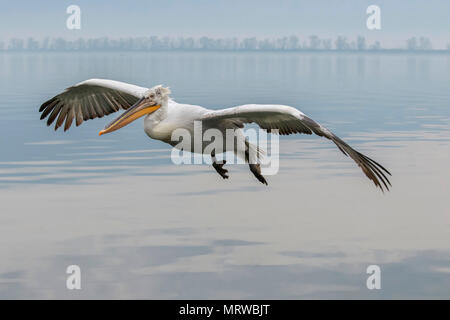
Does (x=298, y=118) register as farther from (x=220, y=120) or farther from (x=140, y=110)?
(x=140, y=110)

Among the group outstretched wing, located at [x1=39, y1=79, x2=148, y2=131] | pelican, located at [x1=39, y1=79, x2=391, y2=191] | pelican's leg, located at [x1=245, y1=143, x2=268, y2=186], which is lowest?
pelican's leg, located at [x1=245, y1=143, x2=268, y2=186]

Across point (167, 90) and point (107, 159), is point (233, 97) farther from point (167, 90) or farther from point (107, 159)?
point (167, 90)

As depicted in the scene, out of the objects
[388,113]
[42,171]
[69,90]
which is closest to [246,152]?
[69,90]

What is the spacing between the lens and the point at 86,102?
16.5m

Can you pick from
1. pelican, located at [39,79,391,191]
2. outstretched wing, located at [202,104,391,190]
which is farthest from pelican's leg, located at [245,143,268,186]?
outstretched wing, located at [202,104,391,190]

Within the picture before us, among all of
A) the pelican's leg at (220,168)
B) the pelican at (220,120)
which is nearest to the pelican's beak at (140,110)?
the pelican at (220,120)

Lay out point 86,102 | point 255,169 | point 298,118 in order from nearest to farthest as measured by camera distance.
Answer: point 298,118, point 255,169, point 86,102

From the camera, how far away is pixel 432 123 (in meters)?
35.3

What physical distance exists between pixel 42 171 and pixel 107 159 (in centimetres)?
221

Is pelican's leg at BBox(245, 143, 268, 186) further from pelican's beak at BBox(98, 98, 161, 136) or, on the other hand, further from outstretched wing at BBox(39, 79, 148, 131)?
outstretched wing at BBox(39, 79, 148, 131)

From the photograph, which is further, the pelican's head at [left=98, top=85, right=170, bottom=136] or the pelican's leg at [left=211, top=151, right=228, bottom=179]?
the pelican's leg at [left=211, top=151, right=228, bottom=179]

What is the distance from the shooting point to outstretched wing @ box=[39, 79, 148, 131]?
15953 mm

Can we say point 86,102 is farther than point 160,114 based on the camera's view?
Yes

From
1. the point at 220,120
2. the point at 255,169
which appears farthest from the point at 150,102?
the point at 255,169
